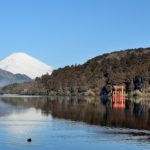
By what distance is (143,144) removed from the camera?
42.1m

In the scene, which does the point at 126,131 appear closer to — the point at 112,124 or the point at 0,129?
the point at 112,124

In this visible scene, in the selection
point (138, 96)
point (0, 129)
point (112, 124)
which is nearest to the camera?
point (0, 129)

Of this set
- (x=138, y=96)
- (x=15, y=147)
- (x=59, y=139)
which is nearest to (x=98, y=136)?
(x=59, y=139)

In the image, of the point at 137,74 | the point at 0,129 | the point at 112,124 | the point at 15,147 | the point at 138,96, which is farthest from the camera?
the point at 137,74

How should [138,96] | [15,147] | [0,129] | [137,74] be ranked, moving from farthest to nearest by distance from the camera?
[137,74]
[138,96]
[0,129]
[15,147]

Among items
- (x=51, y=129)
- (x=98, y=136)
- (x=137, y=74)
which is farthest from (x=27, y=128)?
(x=137, y=74)

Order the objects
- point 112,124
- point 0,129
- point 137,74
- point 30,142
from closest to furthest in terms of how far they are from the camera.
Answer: point 30,142, point 0,129, point 112,124, point 137,74

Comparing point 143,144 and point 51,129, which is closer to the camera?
point 143,144

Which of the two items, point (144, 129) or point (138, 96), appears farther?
point (138, 96)

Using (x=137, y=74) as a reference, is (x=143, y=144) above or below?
below

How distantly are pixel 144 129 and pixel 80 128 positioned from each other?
6.69 m

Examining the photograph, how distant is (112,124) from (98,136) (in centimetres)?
1275

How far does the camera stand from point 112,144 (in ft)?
137

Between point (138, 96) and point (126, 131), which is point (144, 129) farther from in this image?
point (138, 96)
